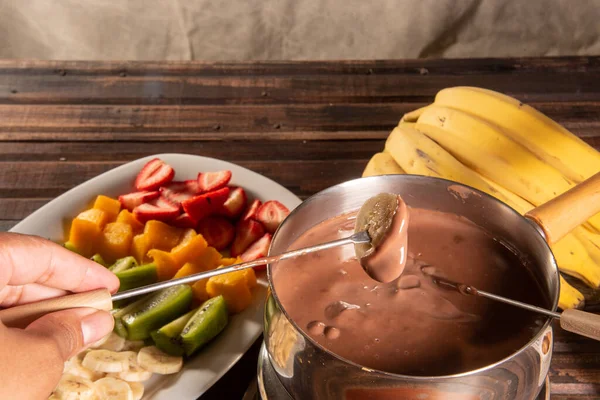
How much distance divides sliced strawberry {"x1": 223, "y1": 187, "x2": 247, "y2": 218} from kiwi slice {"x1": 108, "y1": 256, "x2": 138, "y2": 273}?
0.68 ft

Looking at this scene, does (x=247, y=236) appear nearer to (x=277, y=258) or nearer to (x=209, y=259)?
(x=209, y=259)

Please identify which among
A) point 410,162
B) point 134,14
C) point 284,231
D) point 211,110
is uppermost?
point 284,231

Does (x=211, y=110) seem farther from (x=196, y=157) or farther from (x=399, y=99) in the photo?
(x=399, y=99)

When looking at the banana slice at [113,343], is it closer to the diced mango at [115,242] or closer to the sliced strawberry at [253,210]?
the diced mango at [115,242]

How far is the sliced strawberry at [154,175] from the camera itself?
139 centimetres

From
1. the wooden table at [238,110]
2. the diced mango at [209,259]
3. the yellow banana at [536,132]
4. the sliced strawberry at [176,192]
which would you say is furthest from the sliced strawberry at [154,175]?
the yellow banana at [536,132]

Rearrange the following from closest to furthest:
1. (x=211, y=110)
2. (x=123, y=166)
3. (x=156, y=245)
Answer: (x=156, y=245) → (x=123, y=166) → (x=211, y=110)

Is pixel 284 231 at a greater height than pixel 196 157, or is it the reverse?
pixel 284 231

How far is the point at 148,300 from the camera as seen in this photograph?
120 centimetres

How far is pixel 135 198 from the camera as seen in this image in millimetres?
1384

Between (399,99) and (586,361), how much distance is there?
78cm

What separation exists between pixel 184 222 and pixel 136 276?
0.60ft

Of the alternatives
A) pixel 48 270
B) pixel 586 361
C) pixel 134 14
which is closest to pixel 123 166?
pixel 48 270

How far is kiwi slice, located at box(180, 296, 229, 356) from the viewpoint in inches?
43.2
